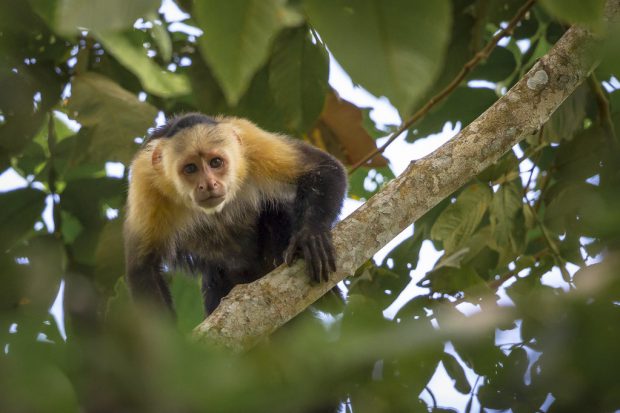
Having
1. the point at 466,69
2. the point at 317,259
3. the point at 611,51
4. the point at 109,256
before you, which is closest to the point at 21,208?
the point at 109,256

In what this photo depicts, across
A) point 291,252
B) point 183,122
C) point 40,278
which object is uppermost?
point 183,122

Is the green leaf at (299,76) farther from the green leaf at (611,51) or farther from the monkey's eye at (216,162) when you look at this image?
the green leaf at (611,51)

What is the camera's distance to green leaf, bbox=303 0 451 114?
770 mm

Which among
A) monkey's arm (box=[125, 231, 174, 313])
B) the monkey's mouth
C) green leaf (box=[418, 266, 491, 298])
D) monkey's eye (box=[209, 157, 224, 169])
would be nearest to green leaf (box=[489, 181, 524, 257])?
green leaf (box=[418, 266, 491, 298])

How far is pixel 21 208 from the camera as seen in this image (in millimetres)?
4301

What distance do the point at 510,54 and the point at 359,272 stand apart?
169 centimetres

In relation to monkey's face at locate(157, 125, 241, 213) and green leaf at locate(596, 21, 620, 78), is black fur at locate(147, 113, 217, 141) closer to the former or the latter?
monkey's face at locate(157, 125, 241, 213)

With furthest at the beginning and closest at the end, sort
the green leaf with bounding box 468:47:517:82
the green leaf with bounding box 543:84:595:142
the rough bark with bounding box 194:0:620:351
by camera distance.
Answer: the green leaf with bounding box 468:47:517:82, the green leaf with bounding box 543:84:595:142, the rough bark with bounding box 194:0:620:351

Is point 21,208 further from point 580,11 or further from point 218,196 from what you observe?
point 580,11

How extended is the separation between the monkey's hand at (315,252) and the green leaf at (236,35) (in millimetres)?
2683

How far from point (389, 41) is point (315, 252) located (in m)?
2.88

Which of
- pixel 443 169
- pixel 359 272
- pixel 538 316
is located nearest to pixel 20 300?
pixel 538 316

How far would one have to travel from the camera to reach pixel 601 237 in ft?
2.66

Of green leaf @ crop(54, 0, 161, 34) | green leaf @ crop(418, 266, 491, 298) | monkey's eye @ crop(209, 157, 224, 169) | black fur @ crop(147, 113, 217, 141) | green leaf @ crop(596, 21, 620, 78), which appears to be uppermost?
black fur @ crop(147, 113, 217, 141)
